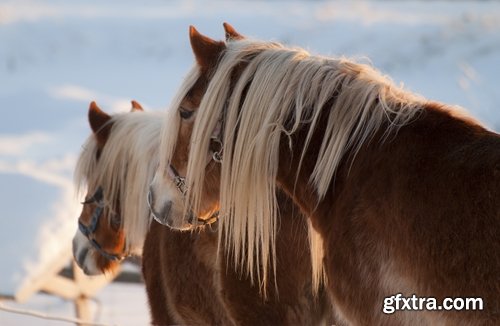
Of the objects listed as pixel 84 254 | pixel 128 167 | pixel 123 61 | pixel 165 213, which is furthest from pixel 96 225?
pixel 123 61

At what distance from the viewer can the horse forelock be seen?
8.25 ft

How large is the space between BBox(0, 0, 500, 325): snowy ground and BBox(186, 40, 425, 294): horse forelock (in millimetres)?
3350

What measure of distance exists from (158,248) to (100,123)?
878 millimetres

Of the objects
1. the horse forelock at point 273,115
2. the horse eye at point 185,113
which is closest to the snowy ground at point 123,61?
the horse eye at point 185,113

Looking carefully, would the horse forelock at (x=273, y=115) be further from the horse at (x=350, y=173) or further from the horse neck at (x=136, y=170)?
the horse neck at (x=136, y=170)

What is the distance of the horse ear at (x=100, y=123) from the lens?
4.25 metres

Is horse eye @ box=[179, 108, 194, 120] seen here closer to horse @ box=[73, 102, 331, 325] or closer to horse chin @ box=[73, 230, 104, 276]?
horse @ box=[73, 102, 331, 325]

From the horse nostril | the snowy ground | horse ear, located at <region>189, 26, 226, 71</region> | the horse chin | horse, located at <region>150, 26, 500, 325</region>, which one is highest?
horse ear, located at <region>189, 26, 226, 71</region>

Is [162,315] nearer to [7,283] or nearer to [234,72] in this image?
[234,72]

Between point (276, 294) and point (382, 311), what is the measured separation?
2.52ft

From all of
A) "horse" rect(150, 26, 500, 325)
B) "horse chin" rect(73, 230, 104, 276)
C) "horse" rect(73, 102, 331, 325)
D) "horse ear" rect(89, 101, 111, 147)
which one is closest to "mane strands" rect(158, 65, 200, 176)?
"horse" rect(150, 26, 500, 325)

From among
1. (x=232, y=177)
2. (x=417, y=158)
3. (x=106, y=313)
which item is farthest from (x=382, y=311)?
(x=106, y=313)

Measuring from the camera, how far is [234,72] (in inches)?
107

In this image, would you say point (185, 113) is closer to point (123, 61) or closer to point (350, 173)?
point (350, 173)
